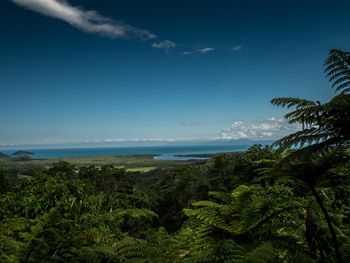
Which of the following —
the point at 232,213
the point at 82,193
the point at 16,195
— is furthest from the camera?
the point at 82,193

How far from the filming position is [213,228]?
5000mm

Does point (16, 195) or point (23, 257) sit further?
point (16, 195)

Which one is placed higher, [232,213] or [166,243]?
[232,213]

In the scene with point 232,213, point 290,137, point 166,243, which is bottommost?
point 166,243

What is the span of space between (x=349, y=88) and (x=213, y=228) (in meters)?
2.91

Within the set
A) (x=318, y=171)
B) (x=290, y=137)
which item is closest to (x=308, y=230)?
(x=318, y=171)

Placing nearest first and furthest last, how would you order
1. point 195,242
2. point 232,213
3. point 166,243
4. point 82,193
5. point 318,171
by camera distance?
point 318,171 → point 195,242 → point 166,243 → point 232,213 → point 82,193

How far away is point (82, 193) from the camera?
386 inches

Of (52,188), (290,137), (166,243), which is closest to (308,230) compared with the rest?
(290,137)

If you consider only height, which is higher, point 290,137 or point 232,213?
point 290,137

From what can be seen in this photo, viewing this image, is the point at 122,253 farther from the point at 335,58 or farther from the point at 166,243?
the point at 335,58

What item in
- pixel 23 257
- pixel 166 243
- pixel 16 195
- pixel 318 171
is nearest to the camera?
pixel 23 257

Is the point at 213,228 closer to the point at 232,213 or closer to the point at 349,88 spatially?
the point at 232,213

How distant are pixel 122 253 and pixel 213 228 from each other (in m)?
1.53
